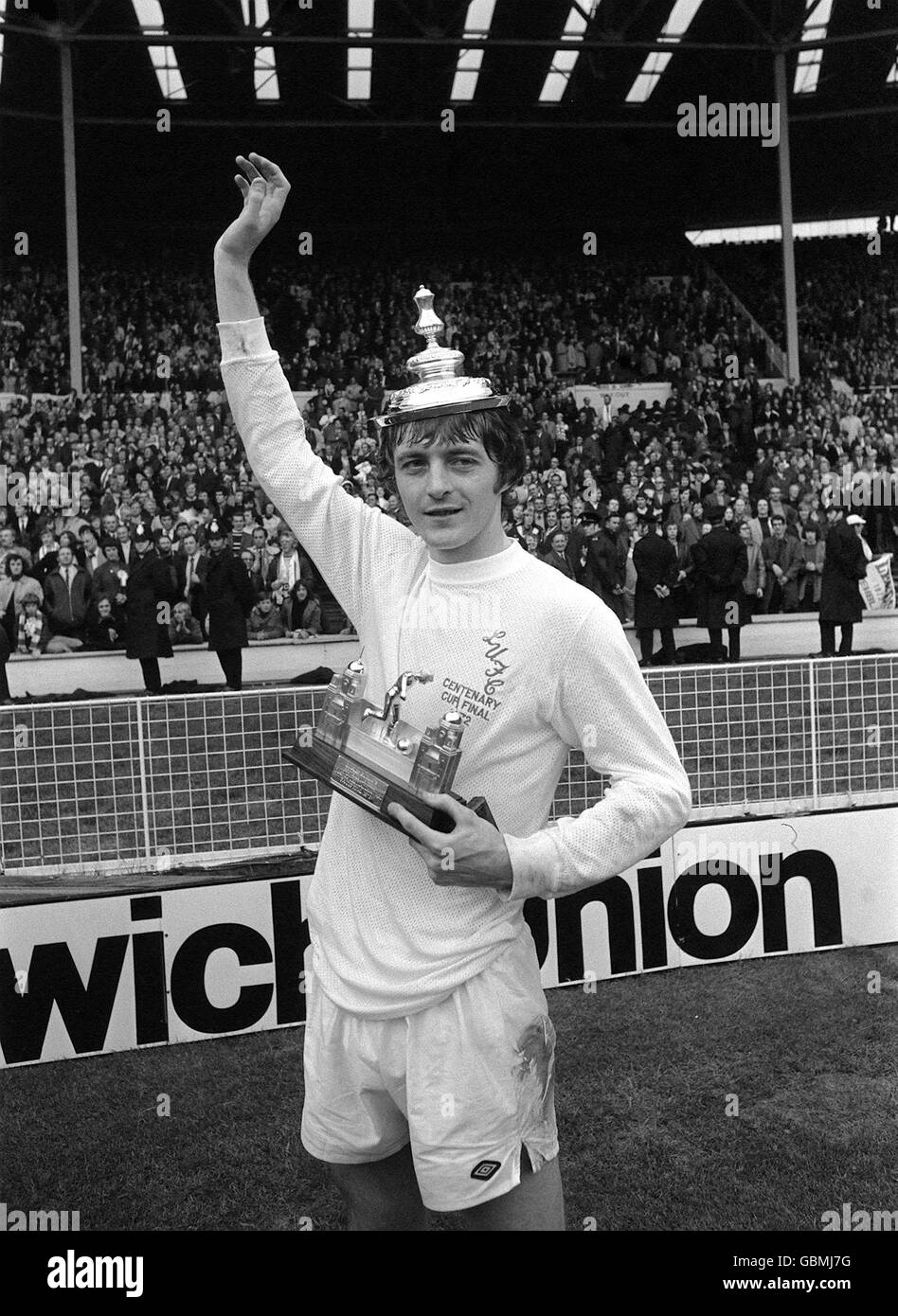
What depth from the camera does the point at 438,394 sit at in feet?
5.39

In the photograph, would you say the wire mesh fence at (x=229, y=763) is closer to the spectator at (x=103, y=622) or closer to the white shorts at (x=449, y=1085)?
the white shorts at (x=449, y=1085)

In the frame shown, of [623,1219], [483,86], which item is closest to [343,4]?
[483,86]

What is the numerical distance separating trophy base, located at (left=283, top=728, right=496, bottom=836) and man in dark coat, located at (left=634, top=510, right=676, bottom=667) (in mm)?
6355

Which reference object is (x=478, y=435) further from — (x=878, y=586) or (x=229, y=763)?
(x=878, y=586)

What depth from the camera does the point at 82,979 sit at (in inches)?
131

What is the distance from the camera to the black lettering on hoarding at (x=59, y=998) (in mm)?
3240

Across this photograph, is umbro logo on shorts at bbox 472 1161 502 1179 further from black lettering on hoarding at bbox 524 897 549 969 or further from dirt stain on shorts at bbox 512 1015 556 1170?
black lettering on hoarding at bbox 524 897 549 969

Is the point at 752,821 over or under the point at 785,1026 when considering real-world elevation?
over

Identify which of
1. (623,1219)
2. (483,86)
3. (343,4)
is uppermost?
(483,86)

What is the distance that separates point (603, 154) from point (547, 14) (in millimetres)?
5904

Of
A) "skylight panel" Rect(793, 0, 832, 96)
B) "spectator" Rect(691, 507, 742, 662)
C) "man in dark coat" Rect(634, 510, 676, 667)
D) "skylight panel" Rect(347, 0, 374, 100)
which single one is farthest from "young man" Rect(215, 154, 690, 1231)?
"skylight panel" Rect(347, 0, 374, 100)

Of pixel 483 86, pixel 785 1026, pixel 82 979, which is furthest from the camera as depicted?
pixel 483 86

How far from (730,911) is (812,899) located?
32 cm
